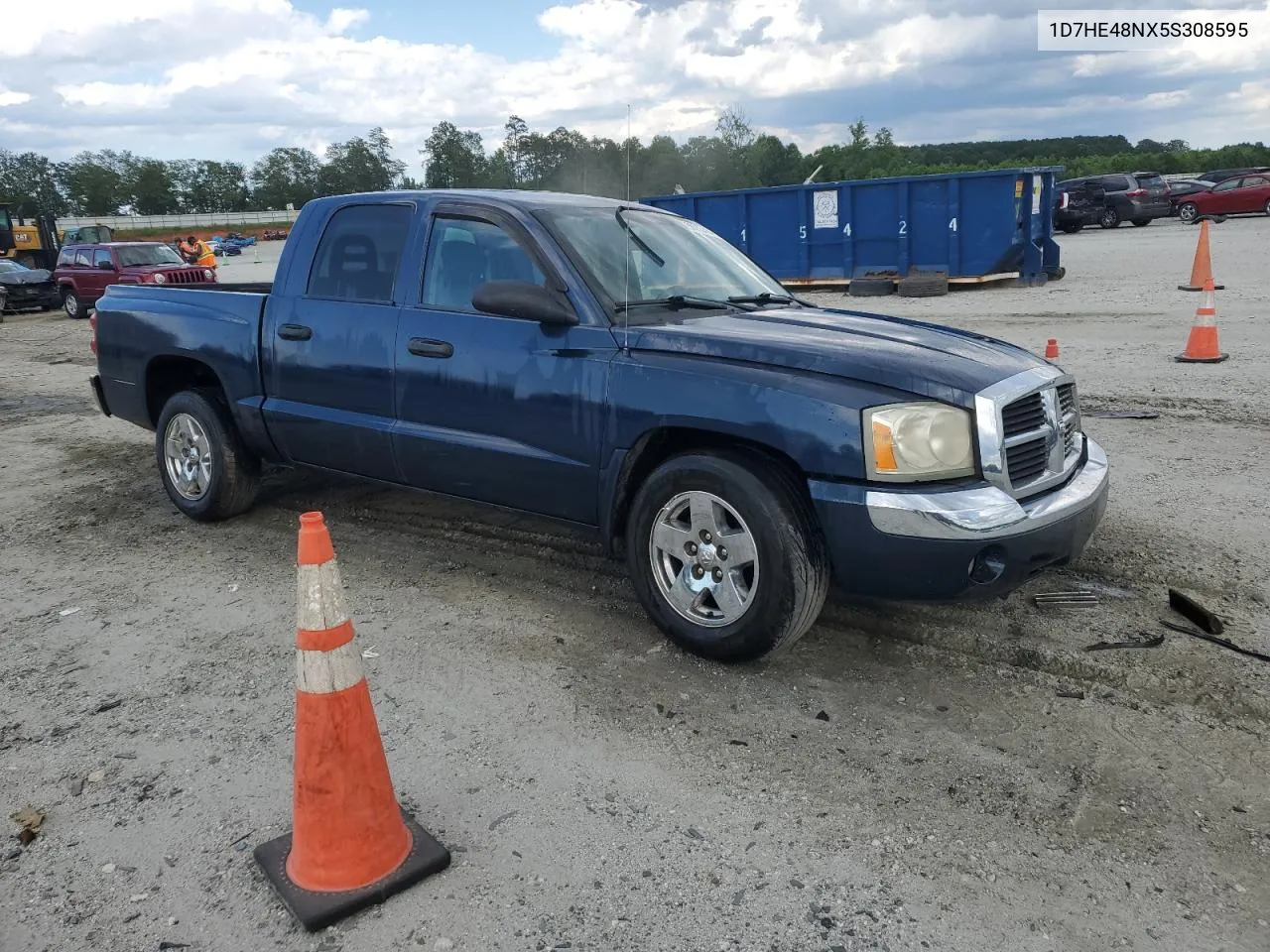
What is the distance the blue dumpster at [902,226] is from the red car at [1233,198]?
18180mm

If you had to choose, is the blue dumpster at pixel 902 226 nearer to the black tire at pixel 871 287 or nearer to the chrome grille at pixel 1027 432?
the black tire at pixel 871 287

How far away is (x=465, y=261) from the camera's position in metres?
4.54

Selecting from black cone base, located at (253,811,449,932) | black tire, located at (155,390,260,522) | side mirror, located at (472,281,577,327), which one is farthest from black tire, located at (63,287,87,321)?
black cone base, located at (253,811,449,932)

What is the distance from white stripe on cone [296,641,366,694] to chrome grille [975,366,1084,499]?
219 cm

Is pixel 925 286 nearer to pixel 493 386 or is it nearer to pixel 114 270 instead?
pixel 493 386

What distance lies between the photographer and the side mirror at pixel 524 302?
4.01 meters

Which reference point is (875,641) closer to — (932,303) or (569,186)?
(569,186)

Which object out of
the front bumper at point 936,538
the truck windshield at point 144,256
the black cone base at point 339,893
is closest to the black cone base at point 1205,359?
the front bumper at point 936,538

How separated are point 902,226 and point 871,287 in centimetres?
120

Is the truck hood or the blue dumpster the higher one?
the blue dumpster

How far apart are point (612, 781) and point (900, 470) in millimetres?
1392

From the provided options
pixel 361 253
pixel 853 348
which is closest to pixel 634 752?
pixel 853 348

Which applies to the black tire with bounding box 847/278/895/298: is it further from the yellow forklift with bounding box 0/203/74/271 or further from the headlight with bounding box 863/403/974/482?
the yellow forklift with bounding box 0/203/74/271

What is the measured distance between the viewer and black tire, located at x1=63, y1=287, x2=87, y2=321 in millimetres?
22672
